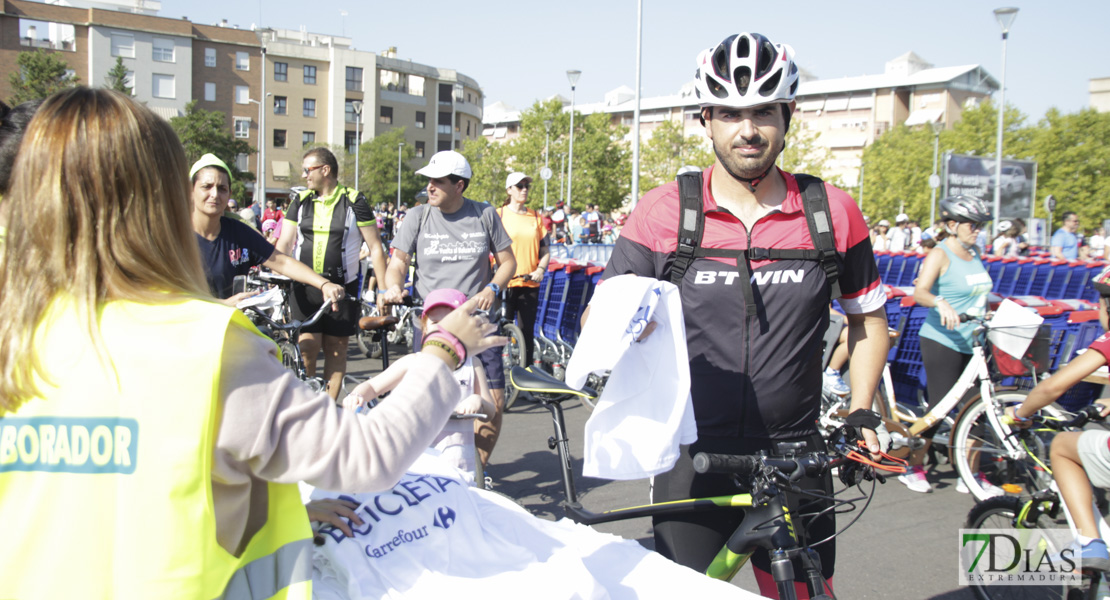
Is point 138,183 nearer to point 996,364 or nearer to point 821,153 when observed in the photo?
point 996,364

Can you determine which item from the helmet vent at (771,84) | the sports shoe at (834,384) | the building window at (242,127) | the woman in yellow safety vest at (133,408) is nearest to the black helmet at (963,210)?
the sports shoe at (834,384)

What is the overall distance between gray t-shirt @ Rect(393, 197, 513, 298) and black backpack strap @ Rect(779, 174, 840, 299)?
354cm

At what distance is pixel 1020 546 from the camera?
3.87 meters

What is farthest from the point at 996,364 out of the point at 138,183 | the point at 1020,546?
the point at 138,183

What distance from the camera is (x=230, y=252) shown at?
495cm

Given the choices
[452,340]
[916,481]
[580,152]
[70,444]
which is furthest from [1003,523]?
[580,152]

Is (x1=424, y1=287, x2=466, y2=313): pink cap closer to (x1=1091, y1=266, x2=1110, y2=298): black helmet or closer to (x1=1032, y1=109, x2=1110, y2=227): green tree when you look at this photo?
(x1=1091, y1=266, x2=1110, y2=298): black helmet

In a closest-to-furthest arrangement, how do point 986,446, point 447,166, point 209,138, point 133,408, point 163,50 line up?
point 133,408, point 447,166, point 986,446, point 209,138, point 163,50

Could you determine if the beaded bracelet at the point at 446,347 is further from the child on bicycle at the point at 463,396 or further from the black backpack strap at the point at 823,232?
the child on bicycle at the point at 463,396

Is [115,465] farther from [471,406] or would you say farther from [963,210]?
[963,210]

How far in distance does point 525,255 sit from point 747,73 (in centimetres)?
649

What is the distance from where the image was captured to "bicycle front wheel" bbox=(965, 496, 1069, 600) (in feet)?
12.6

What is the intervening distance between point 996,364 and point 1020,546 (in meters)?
2.16

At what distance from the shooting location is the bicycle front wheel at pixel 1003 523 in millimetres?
3842
